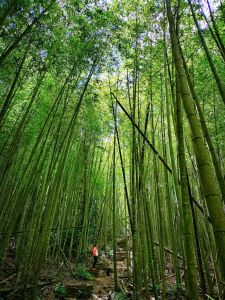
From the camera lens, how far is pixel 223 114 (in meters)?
5.70

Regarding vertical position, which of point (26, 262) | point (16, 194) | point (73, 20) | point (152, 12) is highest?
point (73, 20)

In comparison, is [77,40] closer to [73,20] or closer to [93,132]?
[73,20]

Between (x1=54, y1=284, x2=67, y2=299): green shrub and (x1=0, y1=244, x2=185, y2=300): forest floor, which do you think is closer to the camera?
(x1=0, y1=244, x2=185, y2=300): forest floor

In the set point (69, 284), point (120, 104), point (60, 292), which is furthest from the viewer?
point (69, 284)

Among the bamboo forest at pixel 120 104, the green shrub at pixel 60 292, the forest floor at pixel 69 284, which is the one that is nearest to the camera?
the bamboo forest at pixel 120 104

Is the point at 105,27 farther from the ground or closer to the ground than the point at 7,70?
farther from the ground

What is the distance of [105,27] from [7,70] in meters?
1.94

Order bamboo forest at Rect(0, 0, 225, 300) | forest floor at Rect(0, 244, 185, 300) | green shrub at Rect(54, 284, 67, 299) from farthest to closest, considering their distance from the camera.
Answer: green shrub at Rect(54, 284, 67, 299) → forest floor at Rect(0, 244, 185, 300) → bamboo forest at Rect(0, 0, 225, 300)

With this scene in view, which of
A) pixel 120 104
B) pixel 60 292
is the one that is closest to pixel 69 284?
pixel 60 292

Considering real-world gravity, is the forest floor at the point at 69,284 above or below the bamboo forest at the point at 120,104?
below

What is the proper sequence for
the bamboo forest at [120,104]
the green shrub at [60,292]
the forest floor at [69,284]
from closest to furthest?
the bamboo forest at [120,104] < the forest floor at [69,284] < the green shrub at [60,292]

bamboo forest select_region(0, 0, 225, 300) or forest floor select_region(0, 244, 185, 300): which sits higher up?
bamboo forest select_region(0, 0, 225, 300)

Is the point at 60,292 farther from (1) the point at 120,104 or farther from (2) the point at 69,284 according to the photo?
(1) the point at 120,104

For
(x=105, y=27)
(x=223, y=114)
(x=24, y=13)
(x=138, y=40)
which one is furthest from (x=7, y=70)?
(x=223, y=114)
